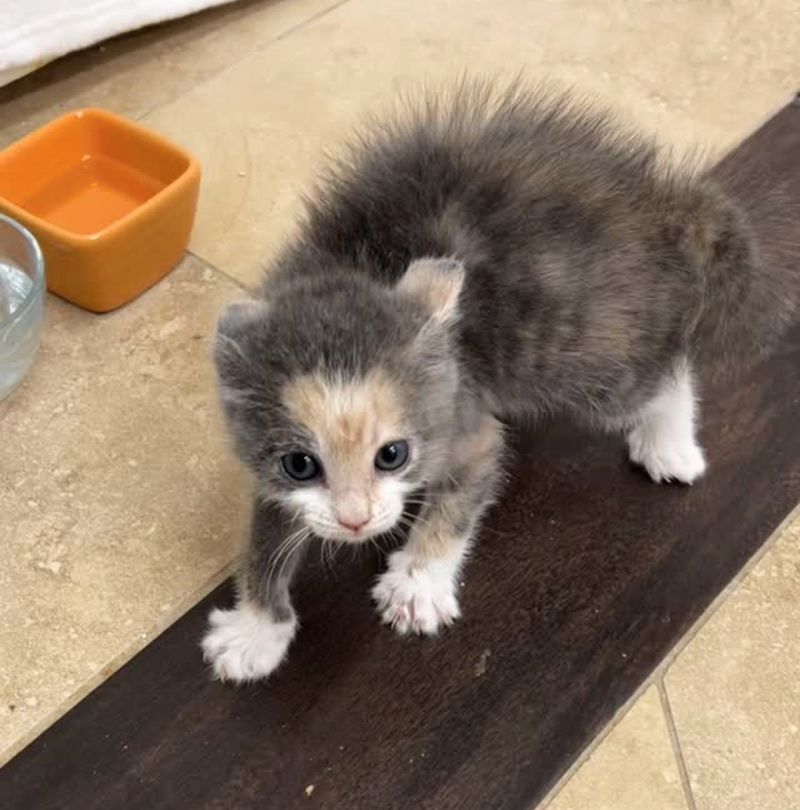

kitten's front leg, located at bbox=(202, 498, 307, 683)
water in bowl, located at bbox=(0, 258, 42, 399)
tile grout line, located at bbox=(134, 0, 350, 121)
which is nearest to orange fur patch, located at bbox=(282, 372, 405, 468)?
kitten's front leg, located at bbox=(202, 498, 307, 683)

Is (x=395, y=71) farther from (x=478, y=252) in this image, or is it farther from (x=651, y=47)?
(x=478, y=252)

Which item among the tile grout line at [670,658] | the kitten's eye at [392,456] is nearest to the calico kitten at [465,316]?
the kitten's eye at [392,456]

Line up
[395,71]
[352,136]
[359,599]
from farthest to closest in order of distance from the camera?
[395,71] < [352,136] < [359,599]

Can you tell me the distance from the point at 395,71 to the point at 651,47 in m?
0.45

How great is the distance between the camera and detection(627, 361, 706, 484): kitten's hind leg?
1281mm

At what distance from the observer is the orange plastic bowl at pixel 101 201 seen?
4.75 feet

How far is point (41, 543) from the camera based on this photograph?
4.19 ft

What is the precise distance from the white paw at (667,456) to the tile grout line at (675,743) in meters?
0.26

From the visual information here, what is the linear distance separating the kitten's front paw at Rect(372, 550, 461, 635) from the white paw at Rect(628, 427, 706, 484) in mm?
284

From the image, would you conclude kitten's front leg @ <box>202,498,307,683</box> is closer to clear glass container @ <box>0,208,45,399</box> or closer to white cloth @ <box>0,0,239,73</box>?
clear glass container @ <box>0,208,45,399</box>

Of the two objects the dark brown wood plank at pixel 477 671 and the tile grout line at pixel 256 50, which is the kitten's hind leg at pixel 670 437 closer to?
the dark brown wood plank at pixel 477 671

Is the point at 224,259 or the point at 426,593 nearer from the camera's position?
the point at 426,593

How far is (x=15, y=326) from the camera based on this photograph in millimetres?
1371

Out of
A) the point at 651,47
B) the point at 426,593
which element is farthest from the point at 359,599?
the point at 651,47
